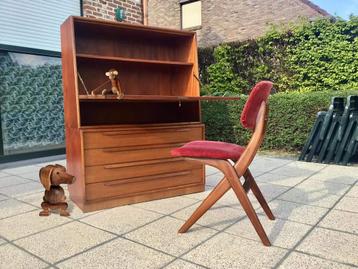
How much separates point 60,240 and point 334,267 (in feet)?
4.91

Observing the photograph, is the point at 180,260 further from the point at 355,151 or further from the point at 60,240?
the point at 355,151

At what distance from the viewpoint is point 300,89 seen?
5727 millimetres

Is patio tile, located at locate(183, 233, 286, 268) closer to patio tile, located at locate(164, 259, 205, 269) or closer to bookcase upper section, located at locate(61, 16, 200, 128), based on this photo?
patio tile, located at locate(164, 259, 205, 269)

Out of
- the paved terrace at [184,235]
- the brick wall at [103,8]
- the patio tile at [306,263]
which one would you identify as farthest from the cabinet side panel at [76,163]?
the brick wall at [103,8]

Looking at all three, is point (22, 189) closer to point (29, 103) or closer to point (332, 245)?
point (29, 103)

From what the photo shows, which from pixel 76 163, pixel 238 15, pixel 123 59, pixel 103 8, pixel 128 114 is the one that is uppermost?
pixel 238 15

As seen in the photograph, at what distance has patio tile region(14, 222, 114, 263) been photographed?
5.66 feet

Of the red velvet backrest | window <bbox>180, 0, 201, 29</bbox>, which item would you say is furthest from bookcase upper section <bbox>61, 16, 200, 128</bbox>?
window <bbox>180, 0, 201, 29</bbox>

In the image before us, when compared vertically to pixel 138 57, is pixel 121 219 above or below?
below

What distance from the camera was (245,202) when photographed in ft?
5.94

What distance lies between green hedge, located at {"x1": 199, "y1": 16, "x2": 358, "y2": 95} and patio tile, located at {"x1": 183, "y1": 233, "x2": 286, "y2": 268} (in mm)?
4393

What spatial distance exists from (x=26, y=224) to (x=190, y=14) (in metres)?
9.41

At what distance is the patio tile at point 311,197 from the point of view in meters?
2.53

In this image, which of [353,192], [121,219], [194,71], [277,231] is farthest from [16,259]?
[353,192]
